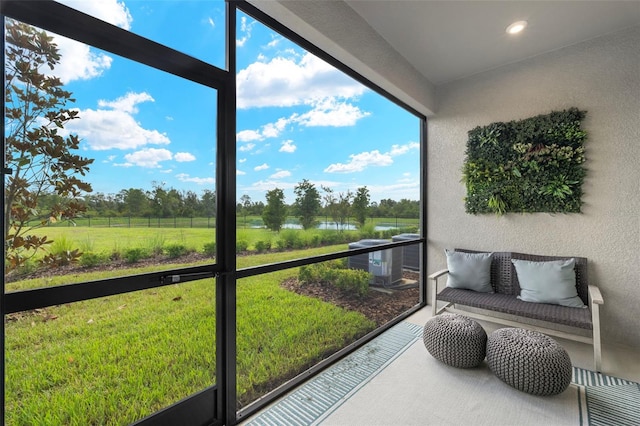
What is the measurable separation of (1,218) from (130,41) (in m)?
0.95

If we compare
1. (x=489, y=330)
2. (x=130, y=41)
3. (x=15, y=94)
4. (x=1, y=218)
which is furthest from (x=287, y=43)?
(x=489, y=330)

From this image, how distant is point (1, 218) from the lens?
3.45 ft

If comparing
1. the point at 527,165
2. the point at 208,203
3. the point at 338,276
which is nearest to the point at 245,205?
the point at 208,203

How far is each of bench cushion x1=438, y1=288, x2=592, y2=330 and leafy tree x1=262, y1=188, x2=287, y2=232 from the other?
79.9 inches

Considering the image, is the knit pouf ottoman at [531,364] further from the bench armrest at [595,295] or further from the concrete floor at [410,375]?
the bench armrest at [595,295]

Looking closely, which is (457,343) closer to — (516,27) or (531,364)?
(531,364)

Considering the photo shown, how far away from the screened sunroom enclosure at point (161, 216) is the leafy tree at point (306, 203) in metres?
0.04

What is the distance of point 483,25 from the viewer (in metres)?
2.56

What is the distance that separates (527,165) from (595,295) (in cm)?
141

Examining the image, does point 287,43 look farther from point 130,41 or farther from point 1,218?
point 1,218

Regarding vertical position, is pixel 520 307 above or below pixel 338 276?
below

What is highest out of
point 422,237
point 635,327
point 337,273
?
point 422,237

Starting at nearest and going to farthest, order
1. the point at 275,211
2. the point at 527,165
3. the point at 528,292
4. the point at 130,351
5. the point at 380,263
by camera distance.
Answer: the point at 130,351
the point at 275,211
the point at 528,292
the point at 527,165
the point at 380,263

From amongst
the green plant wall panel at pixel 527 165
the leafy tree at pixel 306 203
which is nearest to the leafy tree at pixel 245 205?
the leafy tree at pixel 306 203
